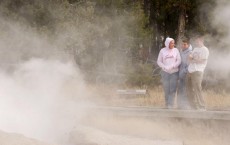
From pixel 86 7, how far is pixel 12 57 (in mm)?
3432

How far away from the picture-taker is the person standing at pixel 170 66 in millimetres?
9820

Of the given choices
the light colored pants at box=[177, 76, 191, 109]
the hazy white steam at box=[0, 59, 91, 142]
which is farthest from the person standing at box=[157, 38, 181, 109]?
the hazy white steam at box=[0, 59, 91, 142]

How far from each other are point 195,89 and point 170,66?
67cm

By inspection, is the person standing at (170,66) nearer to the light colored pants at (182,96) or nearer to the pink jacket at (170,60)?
the pink jacket at (170,60)

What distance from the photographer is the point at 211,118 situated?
9164 millimetres

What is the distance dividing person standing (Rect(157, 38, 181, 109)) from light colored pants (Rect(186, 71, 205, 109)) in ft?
0.96

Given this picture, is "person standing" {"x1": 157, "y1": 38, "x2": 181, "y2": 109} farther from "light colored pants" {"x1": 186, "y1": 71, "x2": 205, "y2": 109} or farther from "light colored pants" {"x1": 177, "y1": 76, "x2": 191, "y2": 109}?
"light colored pants" {"x1": 186, "y1": 71, "x2": 205, "y2": 109}

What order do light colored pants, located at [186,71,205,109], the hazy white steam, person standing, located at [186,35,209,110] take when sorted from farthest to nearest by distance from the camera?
light colored pants, located at [186,71,205,109] < person standing, located at [186,35,209,110] < the hazy white steam

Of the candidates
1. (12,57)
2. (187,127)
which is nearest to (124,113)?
(187,127)

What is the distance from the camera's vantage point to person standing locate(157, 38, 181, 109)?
9.82m

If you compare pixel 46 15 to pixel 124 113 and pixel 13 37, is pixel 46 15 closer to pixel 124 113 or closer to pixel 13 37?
pixel 13 37

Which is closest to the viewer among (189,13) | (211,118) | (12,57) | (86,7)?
(211,118)

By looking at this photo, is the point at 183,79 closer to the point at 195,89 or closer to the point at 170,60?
the point at 195,89

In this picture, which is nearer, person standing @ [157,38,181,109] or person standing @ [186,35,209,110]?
person standing @ [186,35,209,110]
